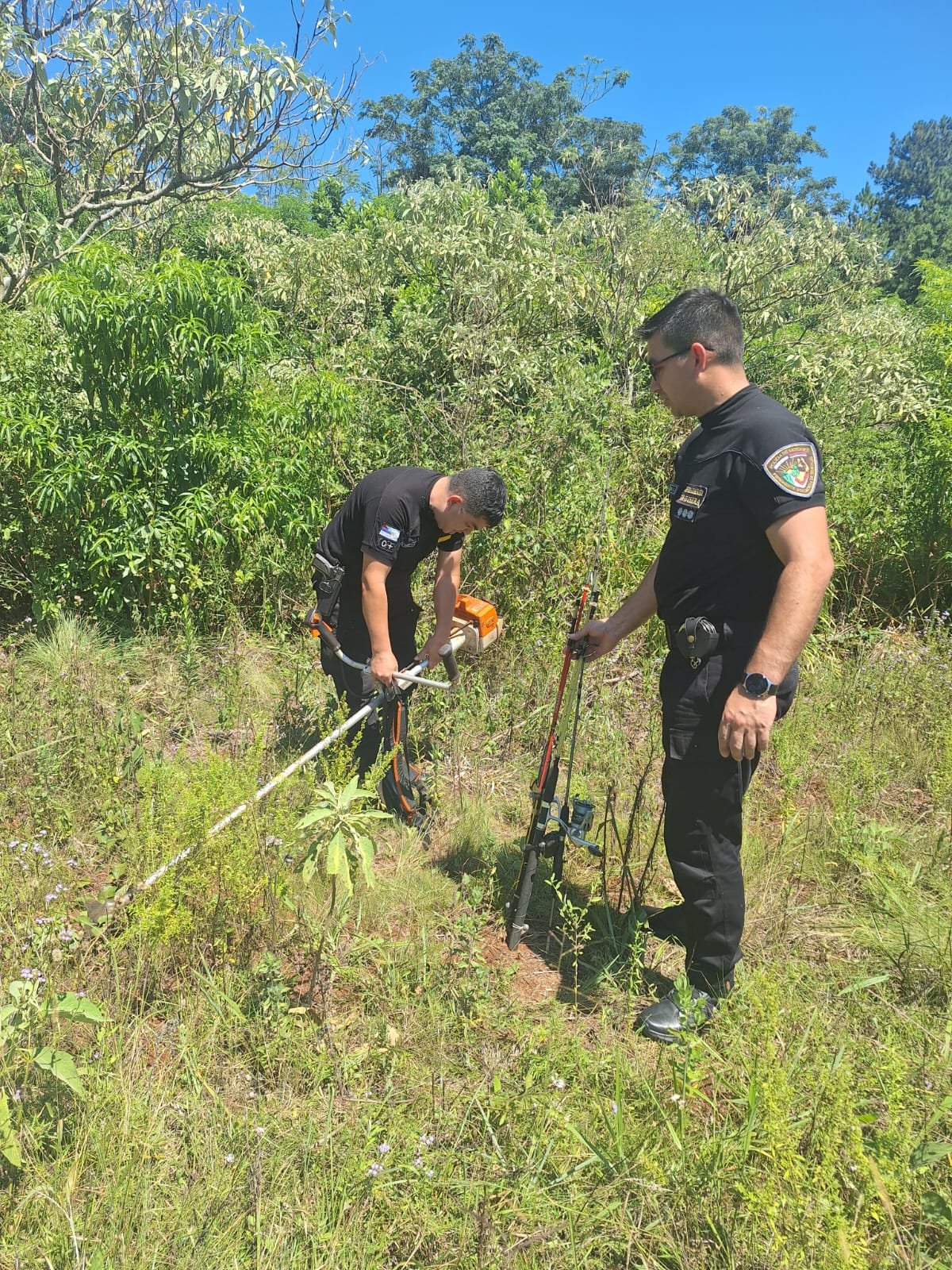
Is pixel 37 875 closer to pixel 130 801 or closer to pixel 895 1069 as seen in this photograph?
pixel 130 801

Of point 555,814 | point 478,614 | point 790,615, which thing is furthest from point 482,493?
point 790,615

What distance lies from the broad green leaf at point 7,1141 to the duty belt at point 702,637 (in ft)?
6.64

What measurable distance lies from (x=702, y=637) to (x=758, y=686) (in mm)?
246

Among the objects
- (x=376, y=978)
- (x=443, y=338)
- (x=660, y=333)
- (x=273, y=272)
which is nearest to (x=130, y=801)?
(x=376, y=978)

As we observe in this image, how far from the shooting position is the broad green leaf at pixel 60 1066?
190 centimetres

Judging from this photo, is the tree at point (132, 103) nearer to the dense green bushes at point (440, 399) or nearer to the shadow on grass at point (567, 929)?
the dense green bushes at point (440, 399)

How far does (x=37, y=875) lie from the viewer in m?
2.79

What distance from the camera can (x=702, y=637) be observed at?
2.35 meters

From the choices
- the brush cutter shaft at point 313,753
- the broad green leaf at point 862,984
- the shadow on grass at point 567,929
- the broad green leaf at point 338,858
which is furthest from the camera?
the shadow on grass at point 567,929

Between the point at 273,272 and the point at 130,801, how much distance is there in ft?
25.2

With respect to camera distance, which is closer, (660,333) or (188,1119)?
(188,1119)

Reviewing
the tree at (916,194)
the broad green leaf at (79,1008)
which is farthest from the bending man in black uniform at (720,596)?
the tree at (916,194)

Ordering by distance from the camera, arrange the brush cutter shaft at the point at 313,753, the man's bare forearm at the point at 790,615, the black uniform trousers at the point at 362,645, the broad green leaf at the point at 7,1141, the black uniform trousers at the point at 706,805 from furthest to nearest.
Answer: the black uniform trousers at the point at 362,645 → the brush cutter shaft at the point at 313,753 → the black uniform trousers at the point at 706,805 → the man's bare forearm at the point at 790,615 → the broad green leaf at the point at 7,1141

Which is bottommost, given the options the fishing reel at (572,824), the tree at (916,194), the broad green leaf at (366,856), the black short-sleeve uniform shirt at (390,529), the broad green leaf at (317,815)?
the fishing reel at (572,824)
